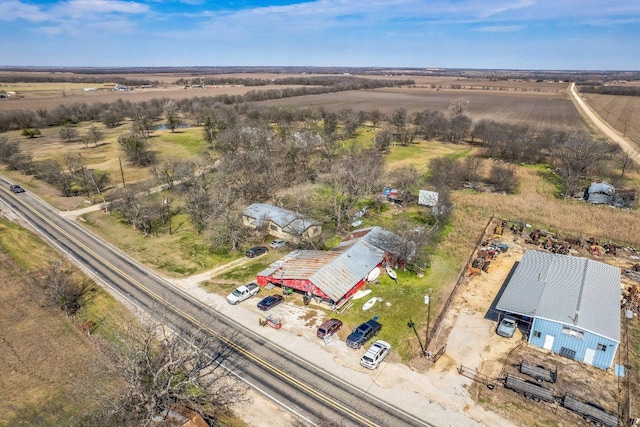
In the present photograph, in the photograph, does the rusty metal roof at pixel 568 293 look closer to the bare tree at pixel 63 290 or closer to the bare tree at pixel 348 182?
the bare tree at pixel 348 182

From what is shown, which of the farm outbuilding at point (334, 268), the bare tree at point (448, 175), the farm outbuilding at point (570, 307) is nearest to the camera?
the farm outbuilding at point (570, 307)

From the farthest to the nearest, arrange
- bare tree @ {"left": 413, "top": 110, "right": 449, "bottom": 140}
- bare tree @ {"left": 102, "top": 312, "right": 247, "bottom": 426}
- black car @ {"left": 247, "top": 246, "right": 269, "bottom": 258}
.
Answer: bare tree @ {"left": 413, "top": 110, "right": 449, "bottom": 140}
black car @ {"left": 247, "top": 246, "right": 269, "bottom": 258}
bare tree @ {"left": 102, "top": 312, "right": 247, "bottom": 426}

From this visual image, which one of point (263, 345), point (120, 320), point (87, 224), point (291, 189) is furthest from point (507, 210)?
point (87, 224)

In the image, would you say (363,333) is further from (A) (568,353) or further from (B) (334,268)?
(A) (568,353)

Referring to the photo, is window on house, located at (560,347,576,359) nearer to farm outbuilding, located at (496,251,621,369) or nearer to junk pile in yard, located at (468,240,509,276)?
farm outbuilding, located at (496,251,621,369)

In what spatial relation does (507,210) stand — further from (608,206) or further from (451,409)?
(451,409)

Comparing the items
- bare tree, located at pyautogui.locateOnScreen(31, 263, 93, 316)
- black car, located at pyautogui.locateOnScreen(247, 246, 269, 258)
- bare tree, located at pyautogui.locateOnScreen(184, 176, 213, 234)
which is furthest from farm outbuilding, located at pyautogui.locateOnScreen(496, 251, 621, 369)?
bare tree, located at pyautogui.locateOnScreen(31, 263, 93, 316)

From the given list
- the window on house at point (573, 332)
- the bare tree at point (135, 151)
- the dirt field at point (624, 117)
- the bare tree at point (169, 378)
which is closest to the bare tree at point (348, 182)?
the bare tree at point (169, 378)
